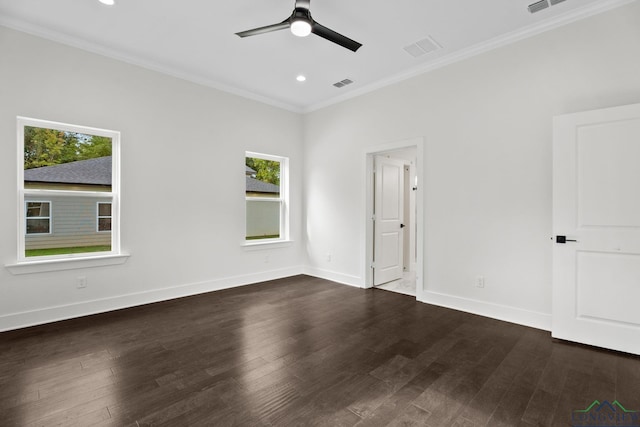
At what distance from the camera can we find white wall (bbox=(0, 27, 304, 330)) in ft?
10.6

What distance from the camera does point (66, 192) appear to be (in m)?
3.53

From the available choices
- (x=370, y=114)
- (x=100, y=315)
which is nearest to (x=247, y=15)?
(x=370, y=114)

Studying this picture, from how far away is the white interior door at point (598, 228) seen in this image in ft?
8.68

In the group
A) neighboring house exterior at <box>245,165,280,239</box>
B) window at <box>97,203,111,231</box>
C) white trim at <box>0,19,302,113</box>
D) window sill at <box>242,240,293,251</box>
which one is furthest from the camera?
neighboring house exterior at <box>245,165,280,239</box>

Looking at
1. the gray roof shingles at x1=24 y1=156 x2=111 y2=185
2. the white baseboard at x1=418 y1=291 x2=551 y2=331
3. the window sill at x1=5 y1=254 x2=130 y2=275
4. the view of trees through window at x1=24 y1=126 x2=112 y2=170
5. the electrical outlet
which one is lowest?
the white baseboard at x1=418 y1=291 x2=551 y2=331

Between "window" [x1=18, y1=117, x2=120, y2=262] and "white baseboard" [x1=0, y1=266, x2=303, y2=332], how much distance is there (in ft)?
1.93

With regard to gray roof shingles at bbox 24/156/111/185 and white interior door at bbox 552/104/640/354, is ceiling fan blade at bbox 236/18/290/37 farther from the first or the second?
white interior door at bbox 552/104/640/354

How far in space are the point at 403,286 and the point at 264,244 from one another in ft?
8.03

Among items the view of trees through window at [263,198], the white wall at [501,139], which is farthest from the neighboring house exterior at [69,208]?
the white wall at [501,139]

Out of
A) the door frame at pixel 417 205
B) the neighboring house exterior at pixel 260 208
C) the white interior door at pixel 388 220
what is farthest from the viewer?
the neighboring house exterior at pixel 260 208

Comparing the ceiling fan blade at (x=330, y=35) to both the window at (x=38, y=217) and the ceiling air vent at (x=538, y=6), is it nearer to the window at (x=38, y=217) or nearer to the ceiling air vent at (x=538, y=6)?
the ceiling air vent at (x=538, y=6)

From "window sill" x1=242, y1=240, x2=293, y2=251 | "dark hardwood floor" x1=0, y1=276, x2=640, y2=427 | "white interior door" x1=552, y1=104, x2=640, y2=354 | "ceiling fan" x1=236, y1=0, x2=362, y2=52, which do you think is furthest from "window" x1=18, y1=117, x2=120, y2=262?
"white interior door" x1=552, y1=104, x2=640, y2=354

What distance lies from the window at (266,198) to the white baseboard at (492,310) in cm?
282

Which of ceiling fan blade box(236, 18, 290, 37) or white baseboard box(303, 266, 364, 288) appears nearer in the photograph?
ceiling fan blade box(236, 18, 290, 37)
